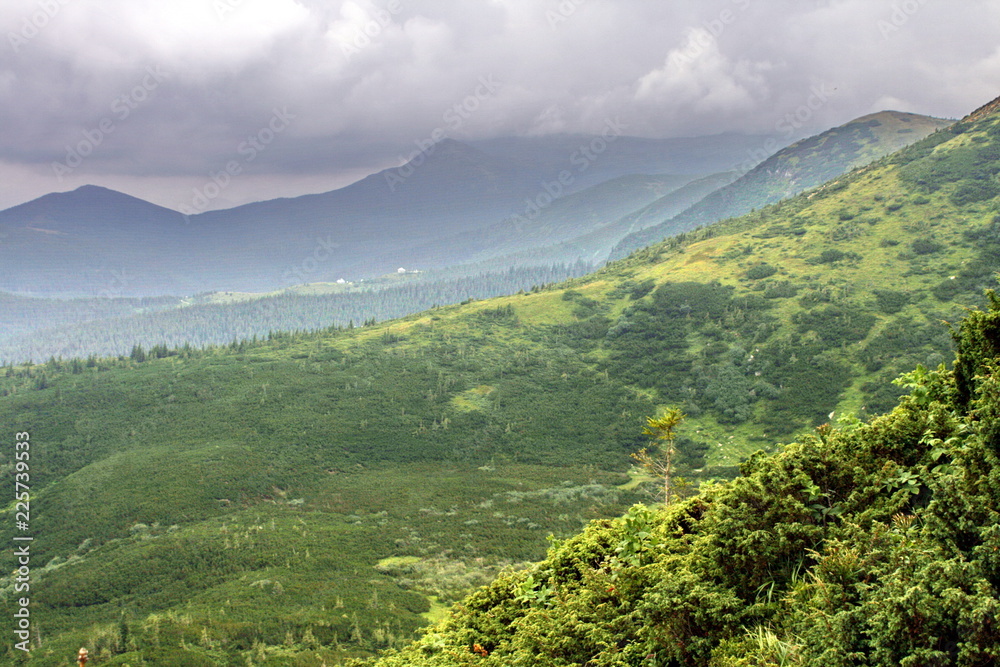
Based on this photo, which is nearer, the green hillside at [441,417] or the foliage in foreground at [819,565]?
the foliage in foreground at [819,565]

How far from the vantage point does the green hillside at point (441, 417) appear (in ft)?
147

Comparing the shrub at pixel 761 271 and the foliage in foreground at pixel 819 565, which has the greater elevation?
the shrub at pixel 761 271

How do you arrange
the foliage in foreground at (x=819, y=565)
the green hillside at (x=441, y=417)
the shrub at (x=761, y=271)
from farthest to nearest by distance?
1. the shrub at (x=761, y=271)
2. the green hillside at (x=441, y=417)
3. the foliage in foreground at (x=819, y=565)

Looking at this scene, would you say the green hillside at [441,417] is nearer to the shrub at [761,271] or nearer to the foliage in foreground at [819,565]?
the shrub at [761,271]

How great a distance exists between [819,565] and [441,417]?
8811 centimetres

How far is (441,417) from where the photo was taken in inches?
3659

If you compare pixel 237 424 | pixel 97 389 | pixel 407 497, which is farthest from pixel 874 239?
pixel 97 389

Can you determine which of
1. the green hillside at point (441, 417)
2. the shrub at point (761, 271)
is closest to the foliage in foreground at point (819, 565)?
the green hillside at point (441, 417)

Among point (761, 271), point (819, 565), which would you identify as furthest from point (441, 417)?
point (819, 565)

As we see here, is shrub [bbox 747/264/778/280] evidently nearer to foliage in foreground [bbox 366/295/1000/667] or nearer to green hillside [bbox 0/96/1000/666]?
green hillside [bbox 0/96/1000/666]

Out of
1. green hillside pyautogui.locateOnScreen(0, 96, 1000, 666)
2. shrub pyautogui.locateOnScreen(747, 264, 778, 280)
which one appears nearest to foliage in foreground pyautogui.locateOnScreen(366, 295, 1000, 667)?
green hillside pyautogui.locateOnScreen(0, 96, 1000, 666)

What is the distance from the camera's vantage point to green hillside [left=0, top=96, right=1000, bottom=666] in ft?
147

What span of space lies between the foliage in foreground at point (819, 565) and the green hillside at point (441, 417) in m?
3.34

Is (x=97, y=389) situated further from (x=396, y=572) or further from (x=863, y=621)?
(x=863, y=621)
